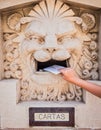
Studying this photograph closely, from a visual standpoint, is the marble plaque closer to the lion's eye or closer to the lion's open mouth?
the lion's open mouth

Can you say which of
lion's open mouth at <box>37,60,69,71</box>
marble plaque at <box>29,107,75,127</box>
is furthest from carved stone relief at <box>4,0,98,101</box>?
marble plaque at <box>29,107,75,127</box>

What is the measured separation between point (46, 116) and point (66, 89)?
0.23 m

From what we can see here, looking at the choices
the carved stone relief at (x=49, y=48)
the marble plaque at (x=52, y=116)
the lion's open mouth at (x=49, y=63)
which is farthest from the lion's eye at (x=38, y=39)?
the marble plaque at (x=52, y=116)

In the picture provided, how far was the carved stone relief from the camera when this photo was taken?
1936mm

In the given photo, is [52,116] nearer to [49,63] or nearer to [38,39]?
[49,63]

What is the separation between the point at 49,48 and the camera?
6.29 ft

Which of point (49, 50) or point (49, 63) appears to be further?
point (49, 63)

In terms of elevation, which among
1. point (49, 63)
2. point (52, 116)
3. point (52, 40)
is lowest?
point (52, 116)

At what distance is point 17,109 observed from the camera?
1.97m

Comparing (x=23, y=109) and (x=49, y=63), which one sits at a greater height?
(x=49, y=63)

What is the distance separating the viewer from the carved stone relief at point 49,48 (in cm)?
194

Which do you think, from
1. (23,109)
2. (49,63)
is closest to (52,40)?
(49,63)

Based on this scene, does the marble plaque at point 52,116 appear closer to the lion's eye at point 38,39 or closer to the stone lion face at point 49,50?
the stone lion face at point 49,50

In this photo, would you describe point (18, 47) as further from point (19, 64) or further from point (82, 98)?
point (82, 98)
